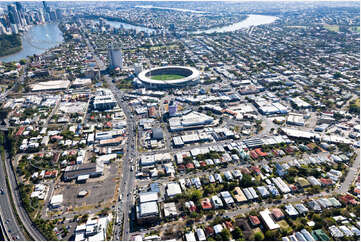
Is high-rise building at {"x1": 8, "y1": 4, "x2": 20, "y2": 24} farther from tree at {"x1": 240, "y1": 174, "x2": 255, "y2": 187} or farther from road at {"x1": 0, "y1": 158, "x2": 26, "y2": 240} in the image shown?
tree at {"x1": 240, "y1": 174, "x2": 255, "y2": 187}

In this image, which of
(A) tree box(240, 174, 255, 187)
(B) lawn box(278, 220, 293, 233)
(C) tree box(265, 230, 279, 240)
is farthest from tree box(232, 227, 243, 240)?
(A) tree box(240, 174, 255, 187)

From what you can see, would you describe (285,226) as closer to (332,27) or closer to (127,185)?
(127,185)

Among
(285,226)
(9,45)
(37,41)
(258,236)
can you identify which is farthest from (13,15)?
(285,226)

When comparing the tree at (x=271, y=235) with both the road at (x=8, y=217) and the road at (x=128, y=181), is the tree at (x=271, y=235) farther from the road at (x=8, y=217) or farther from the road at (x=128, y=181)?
the road at (x=8, y=217)

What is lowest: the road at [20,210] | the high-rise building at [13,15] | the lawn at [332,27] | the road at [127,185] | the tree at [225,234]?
the road at [20,210]

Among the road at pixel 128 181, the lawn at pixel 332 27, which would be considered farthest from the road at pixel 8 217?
the lawn at pixel 332 27
